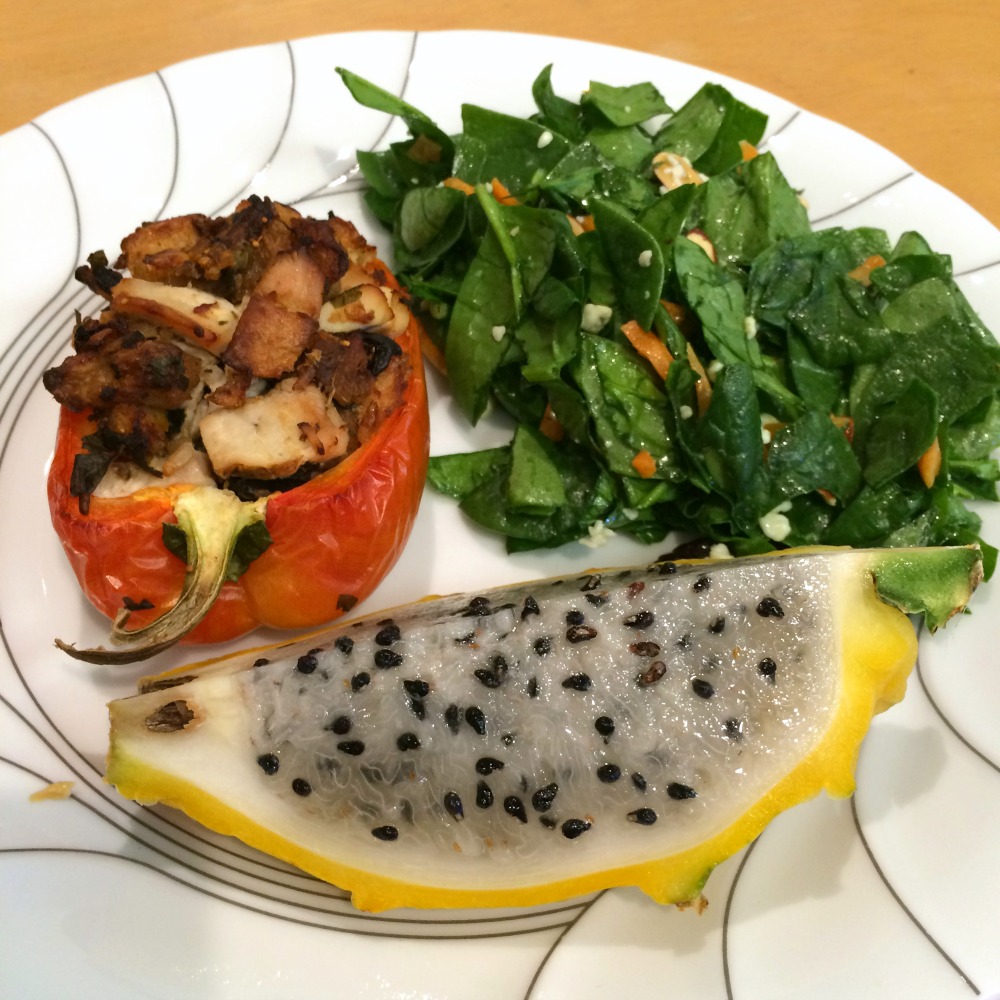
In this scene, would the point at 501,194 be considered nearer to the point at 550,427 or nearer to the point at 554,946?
the point at 550,427

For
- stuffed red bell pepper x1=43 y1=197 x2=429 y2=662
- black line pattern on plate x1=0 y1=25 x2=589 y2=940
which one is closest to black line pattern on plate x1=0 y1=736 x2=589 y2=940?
black line pattern on plate x1=0 y1=25 x2=589 y2=940

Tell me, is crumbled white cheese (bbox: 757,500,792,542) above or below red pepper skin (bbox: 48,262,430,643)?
below

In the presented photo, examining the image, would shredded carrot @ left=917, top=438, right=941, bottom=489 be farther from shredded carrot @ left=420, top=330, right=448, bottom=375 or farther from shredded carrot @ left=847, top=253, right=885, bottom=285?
shredded carrot @ left=420, top=330, right=448, bottom=375

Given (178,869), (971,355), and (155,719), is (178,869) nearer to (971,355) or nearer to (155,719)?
(155,719)

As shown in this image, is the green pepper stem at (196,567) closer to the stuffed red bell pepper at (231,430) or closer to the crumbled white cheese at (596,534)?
the stuffed red bell pepper at (231,430)

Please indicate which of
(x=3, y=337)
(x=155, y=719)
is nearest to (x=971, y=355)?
(x=155, y=719)

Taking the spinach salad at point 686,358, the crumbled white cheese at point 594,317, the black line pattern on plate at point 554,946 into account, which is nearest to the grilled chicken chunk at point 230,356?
the spinach salad at point 686,358
